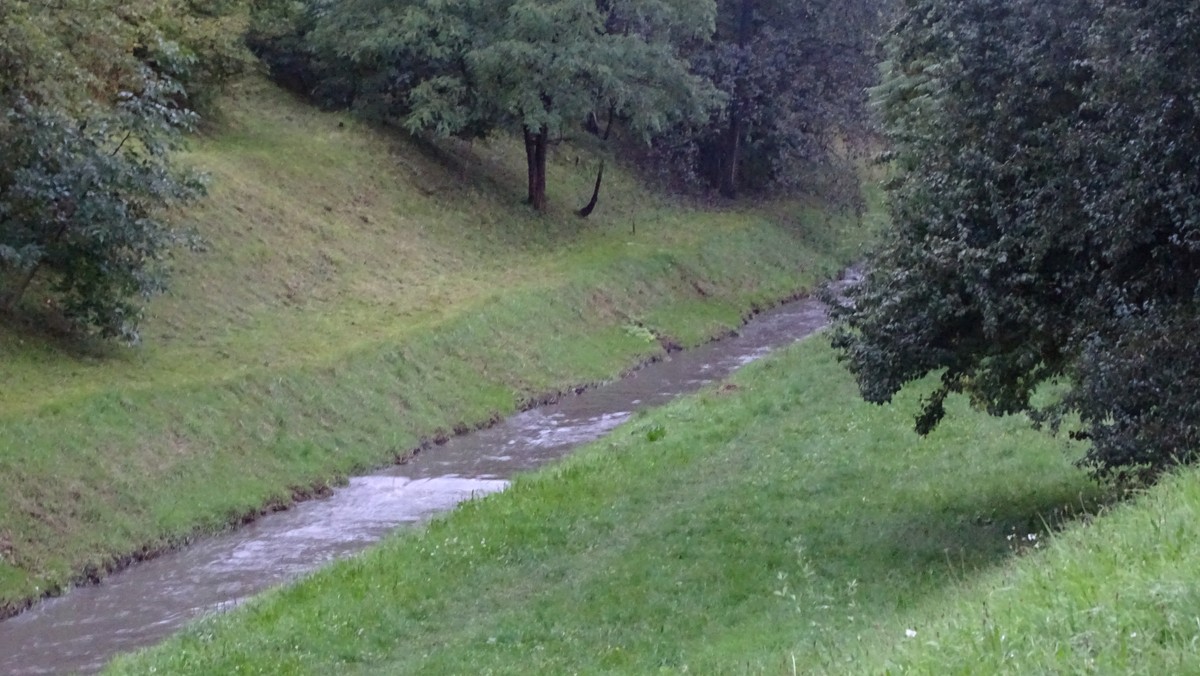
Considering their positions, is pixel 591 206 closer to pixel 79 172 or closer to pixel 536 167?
pixel 536 167

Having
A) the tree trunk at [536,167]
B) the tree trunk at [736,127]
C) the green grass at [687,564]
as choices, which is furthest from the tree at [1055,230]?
the tree trunk at [736,127]

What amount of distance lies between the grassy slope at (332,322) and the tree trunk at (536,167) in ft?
2.24

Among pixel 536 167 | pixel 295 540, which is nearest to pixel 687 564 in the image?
pixel 295 540

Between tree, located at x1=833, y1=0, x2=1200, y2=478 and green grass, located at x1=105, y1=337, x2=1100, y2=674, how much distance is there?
68.1 inches

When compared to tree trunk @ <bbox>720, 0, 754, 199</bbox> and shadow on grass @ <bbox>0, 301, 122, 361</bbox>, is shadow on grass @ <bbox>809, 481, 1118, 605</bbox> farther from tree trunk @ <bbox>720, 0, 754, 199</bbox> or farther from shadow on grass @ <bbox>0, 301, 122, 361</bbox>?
tree trunk @ <bbox>720, 0, 754, 199</bbox>

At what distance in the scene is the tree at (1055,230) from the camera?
10.7 m

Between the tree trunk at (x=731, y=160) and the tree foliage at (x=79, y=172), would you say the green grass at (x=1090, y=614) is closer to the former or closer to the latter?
the tree foliage at (x=79, y=172)

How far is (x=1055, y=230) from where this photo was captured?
38.4 feet

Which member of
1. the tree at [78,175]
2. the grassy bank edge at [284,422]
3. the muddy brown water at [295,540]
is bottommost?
the muddy brown water at [295,540]

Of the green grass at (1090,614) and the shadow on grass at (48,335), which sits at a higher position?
the green grass at (1090,614)

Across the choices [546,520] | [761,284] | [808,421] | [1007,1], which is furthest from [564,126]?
[1007,1]

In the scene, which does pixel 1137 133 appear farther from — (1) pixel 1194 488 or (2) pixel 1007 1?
(1) pixel 1194 488

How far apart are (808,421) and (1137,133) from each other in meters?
11.2

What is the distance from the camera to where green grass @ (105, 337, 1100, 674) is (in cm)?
1170
